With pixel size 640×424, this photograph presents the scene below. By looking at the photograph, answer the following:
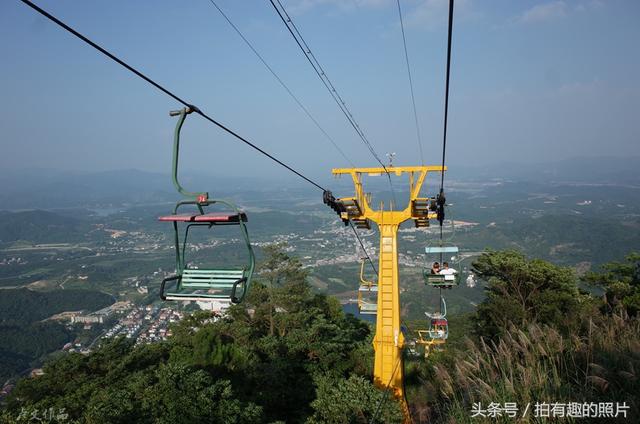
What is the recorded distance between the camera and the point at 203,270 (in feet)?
15.9

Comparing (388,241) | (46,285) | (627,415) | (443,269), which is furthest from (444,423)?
(46,285)

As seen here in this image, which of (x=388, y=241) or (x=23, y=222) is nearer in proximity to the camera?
(x=388, y=241)

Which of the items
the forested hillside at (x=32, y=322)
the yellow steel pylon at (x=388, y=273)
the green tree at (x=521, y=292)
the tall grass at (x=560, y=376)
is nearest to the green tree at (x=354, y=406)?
the yellow steel pylon at (x=388, y=273)

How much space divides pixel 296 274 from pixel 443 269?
917 centimetres

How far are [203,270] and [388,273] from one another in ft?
18.2

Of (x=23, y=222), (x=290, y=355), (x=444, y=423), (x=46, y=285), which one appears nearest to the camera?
(x=444, y=423)

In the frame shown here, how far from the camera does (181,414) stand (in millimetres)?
5973

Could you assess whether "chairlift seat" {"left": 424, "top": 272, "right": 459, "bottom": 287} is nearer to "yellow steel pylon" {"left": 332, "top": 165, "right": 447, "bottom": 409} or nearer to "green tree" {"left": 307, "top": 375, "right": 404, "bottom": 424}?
"yellow steel pylon" {"left": 332, "top": 165, "right": 447, "bottom": 409}

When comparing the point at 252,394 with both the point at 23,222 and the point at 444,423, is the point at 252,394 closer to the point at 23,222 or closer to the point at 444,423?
the point at 444,423

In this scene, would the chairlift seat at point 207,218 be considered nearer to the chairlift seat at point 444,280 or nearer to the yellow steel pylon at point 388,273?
the yellow steel pylon at point 388,273

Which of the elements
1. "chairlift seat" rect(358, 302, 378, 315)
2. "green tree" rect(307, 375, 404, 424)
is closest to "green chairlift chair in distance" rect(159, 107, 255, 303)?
"green tree" rect(307, 375, 404, 424)

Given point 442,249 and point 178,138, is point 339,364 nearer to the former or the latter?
point 442,249

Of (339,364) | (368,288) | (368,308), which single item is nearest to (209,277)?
(368,288)

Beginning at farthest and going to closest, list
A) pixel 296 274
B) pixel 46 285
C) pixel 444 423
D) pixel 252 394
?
pixel 46 285
pixel 296 274
pixel 252 394
pixel 444 423
